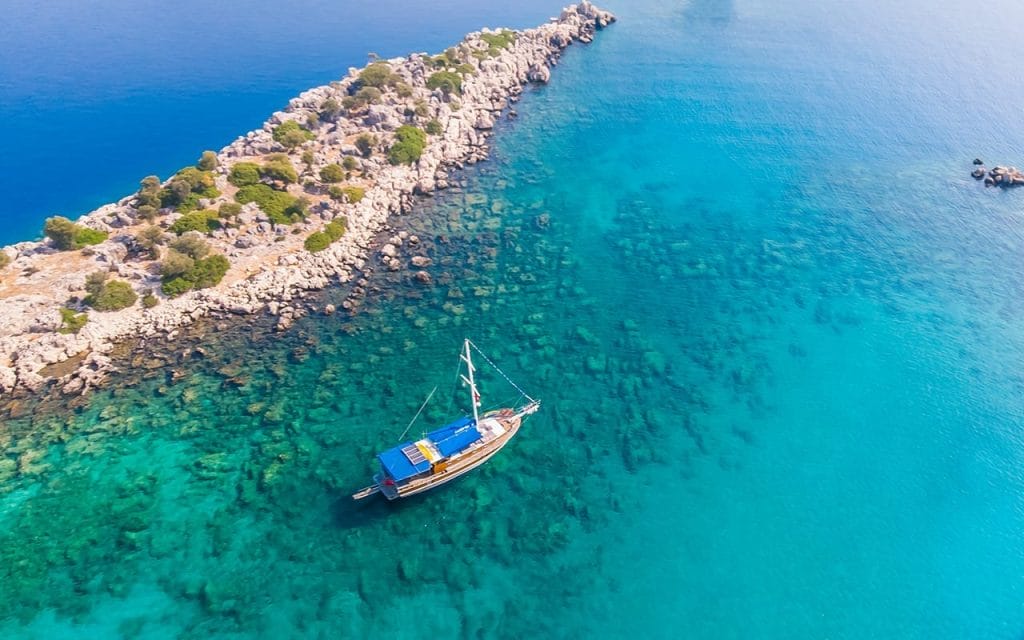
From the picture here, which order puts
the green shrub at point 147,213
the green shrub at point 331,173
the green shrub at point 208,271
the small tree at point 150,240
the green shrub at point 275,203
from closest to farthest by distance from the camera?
the green shrub at point 208,271 < the small tree at point 150,240 < the green shrub at point 147,213 < the green shrub at point 275,203 < the green shrub at point 331,173

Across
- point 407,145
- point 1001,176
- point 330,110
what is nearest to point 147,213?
point 330,110

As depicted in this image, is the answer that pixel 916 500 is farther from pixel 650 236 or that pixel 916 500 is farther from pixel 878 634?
pixel 650 236

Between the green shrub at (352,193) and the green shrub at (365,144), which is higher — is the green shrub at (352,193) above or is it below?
below

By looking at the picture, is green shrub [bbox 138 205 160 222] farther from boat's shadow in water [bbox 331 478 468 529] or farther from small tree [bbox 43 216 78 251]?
boat's shadow in water [bbox 331 478 468 529]

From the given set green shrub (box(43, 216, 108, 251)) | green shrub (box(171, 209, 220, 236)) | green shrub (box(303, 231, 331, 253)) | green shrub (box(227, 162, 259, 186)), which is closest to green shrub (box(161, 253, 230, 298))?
green shrub (box(171, 209, 220, 236))

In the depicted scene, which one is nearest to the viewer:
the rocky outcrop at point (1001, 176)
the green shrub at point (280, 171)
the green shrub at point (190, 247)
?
the green shrub at point (190, 247)

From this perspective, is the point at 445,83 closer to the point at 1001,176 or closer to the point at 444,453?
the point at 444,453

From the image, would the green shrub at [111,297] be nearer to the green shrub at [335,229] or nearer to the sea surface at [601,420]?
the sea surface at [601,420]

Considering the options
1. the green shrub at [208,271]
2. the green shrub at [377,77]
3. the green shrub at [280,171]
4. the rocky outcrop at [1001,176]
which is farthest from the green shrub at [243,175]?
the rocky outcrop at [1001,176]
